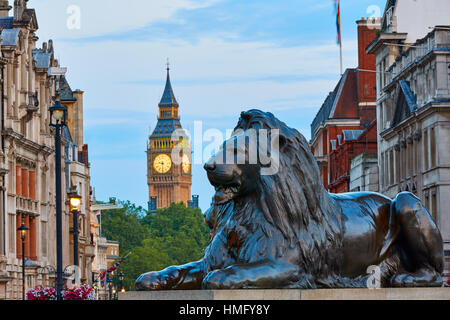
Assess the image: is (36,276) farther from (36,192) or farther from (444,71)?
(444,71)

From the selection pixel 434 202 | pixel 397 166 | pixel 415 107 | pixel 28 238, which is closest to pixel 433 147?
pixel 434 202

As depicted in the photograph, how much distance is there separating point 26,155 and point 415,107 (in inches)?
788

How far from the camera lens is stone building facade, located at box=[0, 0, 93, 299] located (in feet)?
203

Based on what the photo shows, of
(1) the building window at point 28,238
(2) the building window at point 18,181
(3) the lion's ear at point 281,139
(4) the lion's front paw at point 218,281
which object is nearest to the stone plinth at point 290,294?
(4) the lion's front paw at point 218,281

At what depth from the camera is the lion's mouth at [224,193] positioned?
10.1 m

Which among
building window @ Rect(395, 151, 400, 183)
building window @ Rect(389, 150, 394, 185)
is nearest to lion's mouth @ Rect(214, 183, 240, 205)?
building window @ Rect(395, 151, 400, 183)

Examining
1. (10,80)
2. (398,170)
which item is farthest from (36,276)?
(398,170)

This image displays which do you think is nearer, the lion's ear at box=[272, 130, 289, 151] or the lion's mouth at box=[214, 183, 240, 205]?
A: the lion's mouth at box=[214, 183, 240, 205]

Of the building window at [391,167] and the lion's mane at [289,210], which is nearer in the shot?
the lion's mane at [289,210]

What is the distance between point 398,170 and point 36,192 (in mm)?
19562

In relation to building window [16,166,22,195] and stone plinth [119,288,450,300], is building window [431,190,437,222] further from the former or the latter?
stone plinth [119,288,450,300]

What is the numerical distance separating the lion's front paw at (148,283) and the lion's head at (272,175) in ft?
3.54

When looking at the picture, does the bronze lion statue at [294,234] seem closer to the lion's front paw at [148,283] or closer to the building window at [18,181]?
the lion's front paw at [148,283]
